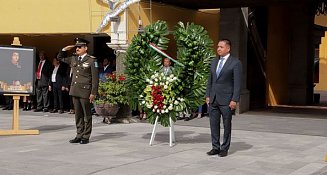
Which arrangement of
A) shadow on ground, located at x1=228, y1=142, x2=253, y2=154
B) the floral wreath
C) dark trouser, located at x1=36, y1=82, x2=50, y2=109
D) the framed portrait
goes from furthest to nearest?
1. dark trouser, located at x1=36, y1=82, x2=50, y2=109
2. the framed portrait
3. the floral wreath
4. shadow on ground, located at x1=228, y1=142, x2=253, y2=154

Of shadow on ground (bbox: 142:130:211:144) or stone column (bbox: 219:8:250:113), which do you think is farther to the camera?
stone column (bbox: 219:8:250:113)

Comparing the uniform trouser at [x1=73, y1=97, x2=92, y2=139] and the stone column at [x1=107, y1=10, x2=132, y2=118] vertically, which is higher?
the stone column at [x1=107, y1=10, x2=132, y2=118]

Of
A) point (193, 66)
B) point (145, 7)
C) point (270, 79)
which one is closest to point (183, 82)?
point (193, 66)

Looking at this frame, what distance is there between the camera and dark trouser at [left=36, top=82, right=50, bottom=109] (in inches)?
609

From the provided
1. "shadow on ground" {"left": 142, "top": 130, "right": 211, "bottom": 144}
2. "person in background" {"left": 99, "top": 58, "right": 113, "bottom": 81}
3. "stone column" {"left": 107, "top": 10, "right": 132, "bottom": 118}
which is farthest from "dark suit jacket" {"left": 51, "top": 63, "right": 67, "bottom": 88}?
"shadow on ground" {"left": 142, "top": 130, "right": 211, "bottom": 144}

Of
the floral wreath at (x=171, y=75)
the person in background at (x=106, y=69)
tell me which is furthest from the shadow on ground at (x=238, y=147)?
the person in background at (x=106, y=69)

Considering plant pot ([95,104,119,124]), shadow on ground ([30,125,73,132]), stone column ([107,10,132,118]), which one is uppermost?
stone column ([107,10,132,118])

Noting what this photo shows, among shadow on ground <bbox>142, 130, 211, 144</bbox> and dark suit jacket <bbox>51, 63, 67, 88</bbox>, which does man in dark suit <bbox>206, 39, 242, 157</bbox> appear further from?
dark suit jacket <bbox>51, 63, 67, 88</bbox>

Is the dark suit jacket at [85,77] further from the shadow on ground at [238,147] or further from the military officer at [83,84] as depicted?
the shadow on ground at [238,147]

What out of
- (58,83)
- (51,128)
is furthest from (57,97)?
(51,128)

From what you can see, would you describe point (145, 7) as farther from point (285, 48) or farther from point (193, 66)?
point (285, 48)

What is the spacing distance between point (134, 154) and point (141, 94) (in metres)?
1.37

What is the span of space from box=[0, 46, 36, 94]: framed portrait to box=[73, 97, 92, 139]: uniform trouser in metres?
1.69

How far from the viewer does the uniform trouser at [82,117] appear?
943cm
